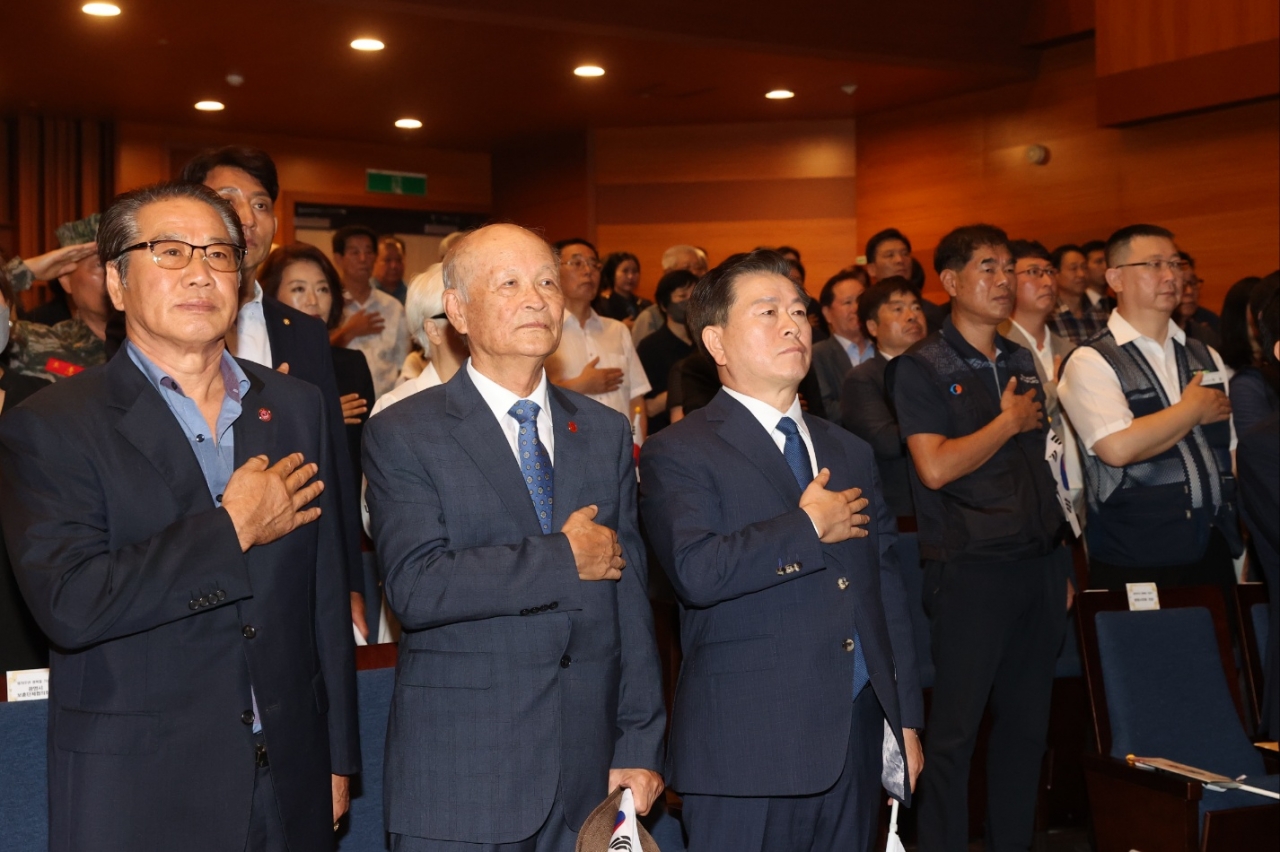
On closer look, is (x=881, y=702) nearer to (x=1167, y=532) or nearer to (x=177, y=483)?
(x=177, y=483)

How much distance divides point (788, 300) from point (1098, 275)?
5106 millimetres

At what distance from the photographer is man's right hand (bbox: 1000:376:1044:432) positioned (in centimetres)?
341

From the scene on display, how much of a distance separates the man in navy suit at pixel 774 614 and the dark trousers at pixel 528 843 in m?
0.35

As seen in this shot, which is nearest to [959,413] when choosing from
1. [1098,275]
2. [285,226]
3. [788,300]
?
[788,300]

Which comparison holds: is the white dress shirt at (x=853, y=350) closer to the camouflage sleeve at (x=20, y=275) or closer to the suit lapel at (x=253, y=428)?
the camouflage sleeve at (x=20, y=275)

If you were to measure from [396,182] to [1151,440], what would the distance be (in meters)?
8.75

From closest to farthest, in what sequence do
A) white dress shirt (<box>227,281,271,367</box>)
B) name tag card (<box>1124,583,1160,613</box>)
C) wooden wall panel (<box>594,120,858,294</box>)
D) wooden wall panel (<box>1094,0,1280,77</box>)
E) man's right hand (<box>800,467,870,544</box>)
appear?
man's right hand (<box>800,467,870,544</box>) → white dress shirt (<box>227,281,271,367</box>) → name tag card (<box>1124,583,1160,613</box>) → wooden wall panel (<box>1094,0,1280,77</box>) → wooden wall panel (<box>594,120,858,294</box>)

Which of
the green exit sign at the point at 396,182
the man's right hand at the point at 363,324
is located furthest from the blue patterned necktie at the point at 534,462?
the green exit sign at the point at 396,182

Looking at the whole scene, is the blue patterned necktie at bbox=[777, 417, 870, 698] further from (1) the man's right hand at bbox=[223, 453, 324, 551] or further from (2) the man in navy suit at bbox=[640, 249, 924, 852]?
(1) the man's right hand at bbox=[223, 453, 324, 551]

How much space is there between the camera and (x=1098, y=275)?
23.4 feet

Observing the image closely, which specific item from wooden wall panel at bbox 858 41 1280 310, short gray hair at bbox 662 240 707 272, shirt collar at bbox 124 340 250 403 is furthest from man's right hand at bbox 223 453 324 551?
wooden wall panel at bbox 858 41 1280 310

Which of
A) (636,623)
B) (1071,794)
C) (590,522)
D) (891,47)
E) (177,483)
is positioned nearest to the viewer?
(177,483)

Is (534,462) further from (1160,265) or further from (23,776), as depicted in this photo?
(1160,265)

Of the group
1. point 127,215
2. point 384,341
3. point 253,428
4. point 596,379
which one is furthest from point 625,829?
point 384,341
